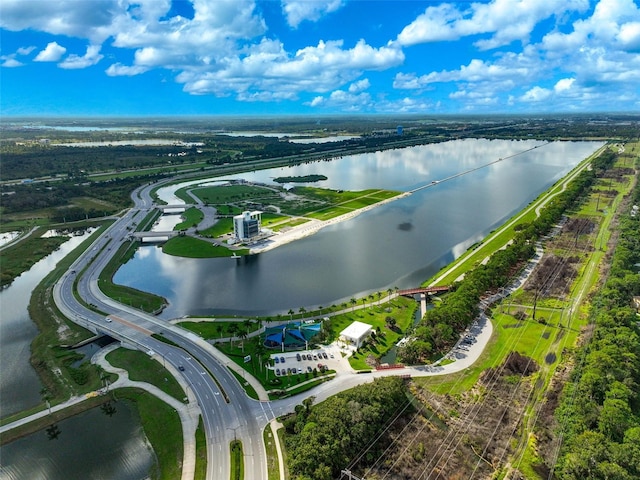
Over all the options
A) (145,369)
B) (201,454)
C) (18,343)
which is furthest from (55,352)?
(201,454)

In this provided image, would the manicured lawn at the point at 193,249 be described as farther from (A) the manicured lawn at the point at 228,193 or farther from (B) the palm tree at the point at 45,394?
(B) the palm tree at the point at 45,394

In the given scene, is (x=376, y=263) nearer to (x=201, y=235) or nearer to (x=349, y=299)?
(x=349, y=299)

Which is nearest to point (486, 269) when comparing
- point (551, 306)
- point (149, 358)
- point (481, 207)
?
point (551, 306)

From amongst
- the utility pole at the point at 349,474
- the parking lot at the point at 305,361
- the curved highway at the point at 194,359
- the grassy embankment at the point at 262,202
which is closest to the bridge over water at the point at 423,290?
the parking lot at the point at 305,361

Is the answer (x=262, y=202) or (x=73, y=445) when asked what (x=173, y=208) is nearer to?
(x=262, y=202)

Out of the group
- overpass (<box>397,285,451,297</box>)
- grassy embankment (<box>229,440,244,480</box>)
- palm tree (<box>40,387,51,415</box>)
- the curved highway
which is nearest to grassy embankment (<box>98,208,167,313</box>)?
the curved highway

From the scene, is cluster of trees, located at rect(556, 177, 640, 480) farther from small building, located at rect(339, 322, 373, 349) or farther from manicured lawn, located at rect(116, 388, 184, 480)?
manicured lawn, located at rect(116, 388, 184, 480)
